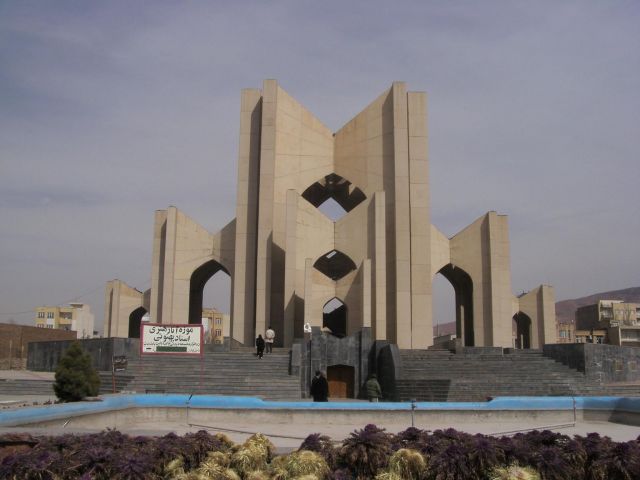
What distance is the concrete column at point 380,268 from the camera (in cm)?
2538

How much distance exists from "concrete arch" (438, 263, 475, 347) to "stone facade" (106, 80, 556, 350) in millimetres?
303

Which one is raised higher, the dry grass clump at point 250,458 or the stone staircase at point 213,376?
the stone staircase at point 213,376

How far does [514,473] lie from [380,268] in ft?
65.2

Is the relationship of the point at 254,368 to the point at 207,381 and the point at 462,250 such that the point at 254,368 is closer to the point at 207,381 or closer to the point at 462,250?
the point at 207,381

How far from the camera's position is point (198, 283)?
33000 millimetres

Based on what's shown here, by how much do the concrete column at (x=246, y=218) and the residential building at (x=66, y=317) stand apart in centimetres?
6351

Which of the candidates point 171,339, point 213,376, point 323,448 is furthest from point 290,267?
point 323,448

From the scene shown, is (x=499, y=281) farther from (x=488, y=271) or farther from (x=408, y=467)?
(x=408, y=467)

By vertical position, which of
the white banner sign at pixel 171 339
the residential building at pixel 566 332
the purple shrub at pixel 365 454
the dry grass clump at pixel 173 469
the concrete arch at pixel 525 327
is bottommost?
the dry grass clump at pixel 173 469

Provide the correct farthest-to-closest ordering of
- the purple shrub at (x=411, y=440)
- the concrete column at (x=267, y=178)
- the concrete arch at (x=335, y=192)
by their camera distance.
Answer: the concrete arch at (x=335, y=192) < the concrete column at (x=267, y=178) < the purple shrub at (x=411, y=440)

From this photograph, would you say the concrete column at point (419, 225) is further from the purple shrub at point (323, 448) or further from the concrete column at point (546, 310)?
the purple shrub at point (323, 448)

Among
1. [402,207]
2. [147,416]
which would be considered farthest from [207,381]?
[402,207]

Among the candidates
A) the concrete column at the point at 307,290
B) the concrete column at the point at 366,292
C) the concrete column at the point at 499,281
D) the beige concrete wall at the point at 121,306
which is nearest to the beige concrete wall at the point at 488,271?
the concrete column at the point at 499,281

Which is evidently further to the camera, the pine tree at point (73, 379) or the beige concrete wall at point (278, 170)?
the beige concrete wall at point (278, 170)
